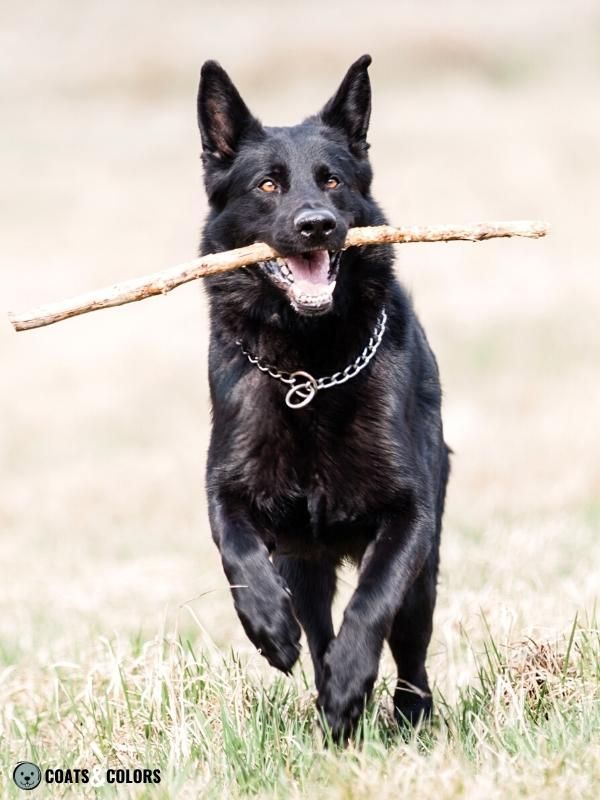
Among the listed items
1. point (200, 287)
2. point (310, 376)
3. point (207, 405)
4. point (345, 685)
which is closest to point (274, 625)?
point (345, 685)

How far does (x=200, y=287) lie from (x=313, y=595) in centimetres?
129

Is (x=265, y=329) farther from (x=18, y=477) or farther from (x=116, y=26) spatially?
(x=116, y=26)

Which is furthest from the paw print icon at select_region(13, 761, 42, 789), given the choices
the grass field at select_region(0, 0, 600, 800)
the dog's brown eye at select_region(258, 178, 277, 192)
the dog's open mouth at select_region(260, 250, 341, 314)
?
the dog's brown eye at select_region(258, 178, 277, 192)

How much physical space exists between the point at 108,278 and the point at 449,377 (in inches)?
304

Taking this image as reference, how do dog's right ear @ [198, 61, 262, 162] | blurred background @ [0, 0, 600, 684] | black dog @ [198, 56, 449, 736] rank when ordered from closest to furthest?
black dog @ [198, 56, 449, 736] → dog's right ear @ [198, 61, 262, 162] → blurred background @ [0, 0, 600, 684]

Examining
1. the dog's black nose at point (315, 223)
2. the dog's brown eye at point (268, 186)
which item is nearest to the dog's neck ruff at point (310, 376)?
the dog's black nose at point (315, 223)

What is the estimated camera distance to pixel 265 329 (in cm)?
490

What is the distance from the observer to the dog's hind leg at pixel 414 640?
4.86 metres

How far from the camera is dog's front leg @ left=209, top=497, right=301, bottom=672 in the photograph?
13.7ft

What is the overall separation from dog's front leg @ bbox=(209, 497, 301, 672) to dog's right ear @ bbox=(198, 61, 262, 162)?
5.33 ft

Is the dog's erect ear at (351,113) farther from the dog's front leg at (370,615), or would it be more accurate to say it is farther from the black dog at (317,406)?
the dog's front leg at (370,615)

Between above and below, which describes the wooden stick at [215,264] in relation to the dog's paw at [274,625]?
above

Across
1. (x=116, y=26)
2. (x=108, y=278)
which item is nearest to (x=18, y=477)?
(x=108, y=278)

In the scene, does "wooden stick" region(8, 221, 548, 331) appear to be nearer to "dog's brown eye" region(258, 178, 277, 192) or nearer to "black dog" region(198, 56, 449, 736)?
"black dog" region(198, 56, 449, 736)
